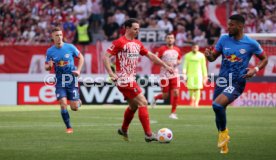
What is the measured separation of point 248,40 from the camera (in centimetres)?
1400

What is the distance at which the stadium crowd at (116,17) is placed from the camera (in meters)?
34.2

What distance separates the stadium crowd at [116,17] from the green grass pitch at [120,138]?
9156 mm

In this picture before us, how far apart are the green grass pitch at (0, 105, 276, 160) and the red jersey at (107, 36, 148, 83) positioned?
1.29m

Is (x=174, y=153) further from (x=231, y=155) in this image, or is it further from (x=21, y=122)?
(x=21, y=122)

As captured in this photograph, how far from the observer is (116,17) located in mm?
35500

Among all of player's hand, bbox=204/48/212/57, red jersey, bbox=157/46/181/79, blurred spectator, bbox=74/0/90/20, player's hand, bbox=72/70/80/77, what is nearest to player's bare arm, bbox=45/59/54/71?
player's hand, bbox=72/70/80/77

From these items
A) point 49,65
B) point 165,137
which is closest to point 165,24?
point 49,65

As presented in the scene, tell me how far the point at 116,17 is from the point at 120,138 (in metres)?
19.5

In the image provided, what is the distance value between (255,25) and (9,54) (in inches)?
410

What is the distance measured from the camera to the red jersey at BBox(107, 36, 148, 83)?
15406mm

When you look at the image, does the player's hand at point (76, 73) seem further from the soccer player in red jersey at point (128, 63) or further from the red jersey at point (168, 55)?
the red jersey at point (168, 55)

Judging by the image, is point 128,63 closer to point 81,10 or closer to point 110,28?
point 110,28

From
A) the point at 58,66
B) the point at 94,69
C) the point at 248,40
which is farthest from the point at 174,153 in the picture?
the point at 94,69

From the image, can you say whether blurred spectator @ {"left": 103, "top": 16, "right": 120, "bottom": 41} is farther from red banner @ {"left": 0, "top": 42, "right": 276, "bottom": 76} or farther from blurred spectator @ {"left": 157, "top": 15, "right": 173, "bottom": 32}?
red banner @ {"left": 0, "top": 42, "right": 276, "bottom": 76}
